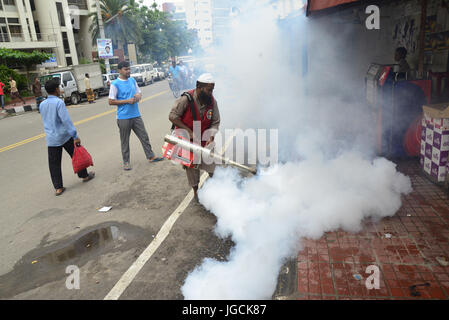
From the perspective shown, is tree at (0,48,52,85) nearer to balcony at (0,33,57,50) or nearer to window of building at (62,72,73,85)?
balcony at (0,33,57,50)

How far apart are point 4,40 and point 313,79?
94.4ft

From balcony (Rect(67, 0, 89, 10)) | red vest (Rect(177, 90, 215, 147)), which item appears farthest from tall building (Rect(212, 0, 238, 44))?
balcony (Rect(67, 0, 89, 10))

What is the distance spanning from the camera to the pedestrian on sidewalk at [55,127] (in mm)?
4828

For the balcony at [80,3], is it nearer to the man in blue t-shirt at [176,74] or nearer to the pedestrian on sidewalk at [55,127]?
the man in blue t-shirt at [176,74]

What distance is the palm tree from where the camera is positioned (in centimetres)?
3544

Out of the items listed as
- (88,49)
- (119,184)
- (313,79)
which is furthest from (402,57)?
(88,49)

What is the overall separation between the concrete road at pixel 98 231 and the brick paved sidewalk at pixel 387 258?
87 centimetres

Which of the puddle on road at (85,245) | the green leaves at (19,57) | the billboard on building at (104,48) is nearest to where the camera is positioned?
the puddle on road at (85,245)

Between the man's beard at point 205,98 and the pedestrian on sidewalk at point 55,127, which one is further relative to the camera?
the pedestrian on sidewalk at point 55,127

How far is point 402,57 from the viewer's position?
5.26m

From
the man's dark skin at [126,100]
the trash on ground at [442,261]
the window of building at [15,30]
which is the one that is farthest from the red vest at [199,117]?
the window of building at [15,30]

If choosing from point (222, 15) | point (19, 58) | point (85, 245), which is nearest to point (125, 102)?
point (85, 245)

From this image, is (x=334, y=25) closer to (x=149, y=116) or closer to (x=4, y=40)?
(x=149, y=116)

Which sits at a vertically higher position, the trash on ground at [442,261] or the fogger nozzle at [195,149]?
the fogger nozzle at [195,149]
